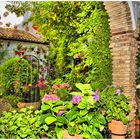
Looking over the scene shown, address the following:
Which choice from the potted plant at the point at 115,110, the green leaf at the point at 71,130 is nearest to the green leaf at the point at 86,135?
the green leaf at the point at 71,130

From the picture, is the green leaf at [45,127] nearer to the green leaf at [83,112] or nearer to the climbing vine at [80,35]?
the green leaf at [83,112]

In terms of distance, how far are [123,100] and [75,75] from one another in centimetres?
251

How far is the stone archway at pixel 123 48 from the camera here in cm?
497

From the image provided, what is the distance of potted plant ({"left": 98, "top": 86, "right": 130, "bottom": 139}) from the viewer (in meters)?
4.66

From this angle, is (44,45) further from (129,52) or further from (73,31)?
(129,52)

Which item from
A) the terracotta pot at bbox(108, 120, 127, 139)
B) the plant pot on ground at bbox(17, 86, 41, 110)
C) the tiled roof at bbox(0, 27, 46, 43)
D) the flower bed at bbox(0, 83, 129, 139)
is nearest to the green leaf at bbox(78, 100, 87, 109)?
the flower bed at bbox(0, 83, 129, 139)

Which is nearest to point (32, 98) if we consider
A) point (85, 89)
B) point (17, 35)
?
point (85, 89)

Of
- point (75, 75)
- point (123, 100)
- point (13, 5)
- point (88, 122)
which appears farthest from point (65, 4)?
point (88, 122)

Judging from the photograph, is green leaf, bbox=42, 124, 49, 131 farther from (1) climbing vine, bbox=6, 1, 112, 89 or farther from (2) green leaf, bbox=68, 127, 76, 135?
(1) climbing vine, bbox=6, 1, 112, 89

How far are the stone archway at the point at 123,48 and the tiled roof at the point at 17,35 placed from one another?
7715 millimetres

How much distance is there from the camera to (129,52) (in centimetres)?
496

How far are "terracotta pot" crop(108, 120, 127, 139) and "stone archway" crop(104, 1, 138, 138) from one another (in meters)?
0.49

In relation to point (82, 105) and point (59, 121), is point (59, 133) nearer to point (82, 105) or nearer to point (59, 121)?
point (59, 121)

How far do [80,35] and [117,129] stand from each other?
309 cm
